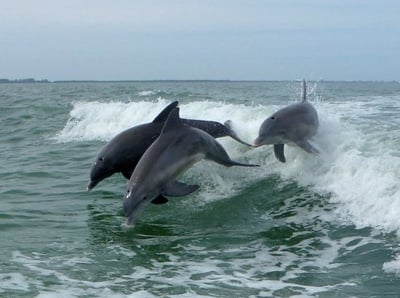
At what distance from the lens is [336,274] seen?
6105 mm

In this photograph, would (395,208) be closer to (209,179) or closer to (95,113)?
(209,179)

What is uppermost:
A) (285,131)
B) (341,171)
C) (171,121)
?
(171,121)

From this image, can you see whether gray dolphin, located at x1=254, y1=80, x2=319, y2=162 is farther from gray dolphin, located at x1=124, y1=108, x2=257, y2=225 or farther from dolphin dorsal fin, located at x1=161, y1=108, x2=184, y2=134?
dolphin dorsal fin, located at x1=161, y1=108, x2=184, y2=134

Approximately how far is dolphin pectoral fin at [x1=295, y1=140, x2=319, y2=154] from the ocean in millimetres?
370

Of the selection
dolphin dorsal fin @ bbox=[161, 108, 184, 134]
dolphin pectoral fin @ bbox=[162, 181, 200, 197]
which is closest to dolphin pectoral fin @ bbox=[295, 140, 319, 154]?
dolphin dorsal fin @ bbox=[161, 108, 184, 134]

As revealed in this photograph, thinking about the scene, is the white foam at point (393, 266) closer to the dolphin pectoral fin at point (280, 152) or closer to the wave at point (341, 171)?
the wave at point (341, 171)

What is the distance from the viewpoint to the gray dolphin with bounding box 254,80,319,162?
10.2m

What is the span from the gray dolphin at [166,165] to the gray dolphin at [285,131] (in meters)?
1.63

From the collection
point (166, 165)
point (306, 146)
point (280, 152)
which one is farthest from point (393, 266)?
point (280, 152)

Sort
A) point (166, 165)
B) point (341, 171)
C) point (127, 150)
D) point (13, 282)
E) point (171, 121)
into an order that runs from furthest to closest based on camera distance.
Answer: point (341, 171)
point (127, 150)
point (171, 121)
point (166, 165)
point (13, 282)

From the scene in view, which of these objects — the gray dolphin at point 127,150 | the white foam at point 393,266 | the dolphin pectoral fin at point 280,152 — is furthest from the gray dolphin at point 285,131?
the white foam at point 393,266

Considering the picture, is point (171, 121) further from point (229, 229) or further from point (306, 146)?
point (306, 146)

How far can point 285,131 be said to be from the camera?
33.6 feet

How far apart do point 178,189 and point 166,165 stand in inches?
14.0
